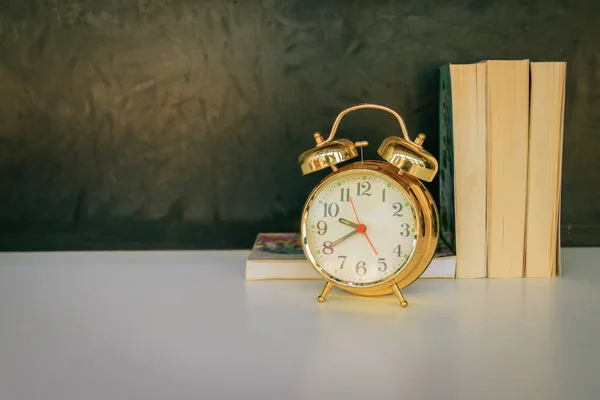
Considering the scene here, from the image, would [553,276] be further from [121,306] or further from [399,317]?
[121,306]

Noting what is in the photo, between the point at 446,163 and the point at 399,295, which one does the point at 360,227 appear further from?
the point at 446,163

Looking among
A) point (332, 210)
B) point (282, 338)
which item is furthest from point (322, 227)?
point (282, 338)

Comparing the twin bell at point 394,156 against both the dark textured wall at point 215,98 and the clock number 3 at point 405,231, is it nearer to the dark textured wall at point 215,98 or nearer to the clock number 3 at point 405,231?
the clock number 3 at point 405,231

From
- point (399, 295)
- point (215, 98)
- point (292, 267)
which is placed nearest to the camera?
point (399, 295)

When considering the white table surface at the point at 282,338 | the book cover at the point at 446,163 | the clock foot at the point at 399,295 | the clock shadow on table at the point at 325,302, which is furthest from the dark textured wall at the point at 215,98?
the clock foot at the point at 399,295

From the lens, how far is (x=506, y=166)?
3.74ft

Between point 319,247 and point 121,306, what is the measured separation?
335mm

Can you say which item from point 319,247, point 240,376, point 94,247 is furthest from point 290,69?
point 240,376

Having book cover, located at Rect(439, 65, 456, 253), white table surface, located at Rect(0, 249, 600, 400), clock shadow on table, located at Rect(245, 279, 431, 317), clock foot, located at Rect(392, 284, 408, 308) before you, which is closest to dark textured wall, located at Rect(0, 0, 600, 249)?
book cover, located at Rect(439, 65, 456, 253)

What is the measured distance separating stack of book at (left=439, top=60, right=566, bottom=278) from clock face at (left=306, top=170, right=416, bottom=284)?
165 mm

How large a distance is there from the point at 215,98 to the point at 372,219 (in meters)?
0.47

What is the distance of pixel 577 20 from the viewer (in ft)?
4.22

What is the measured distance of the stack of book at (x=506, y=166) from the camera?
1.13 m

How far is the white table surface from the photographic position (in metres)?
0.72
